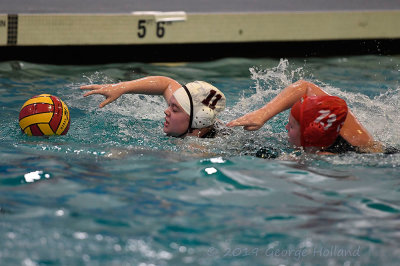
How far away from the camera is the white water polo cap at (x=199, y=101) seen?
3635 millimetres

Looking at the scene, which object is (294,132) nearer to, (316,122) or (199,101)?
(316,122)

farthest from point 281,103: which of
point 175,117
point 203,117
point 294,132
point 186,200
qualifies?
point 186,200

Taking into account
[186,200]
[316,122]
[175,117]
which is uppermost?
[316,122]

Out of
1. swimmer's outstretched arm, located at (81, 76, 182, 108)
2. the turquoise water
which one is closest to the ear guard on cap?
the turquoise water

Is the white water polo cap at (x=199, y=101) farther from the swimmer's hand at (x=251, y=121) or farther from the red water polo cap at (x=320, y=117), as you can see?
→ the red water polo cap at (x=320, y=117)

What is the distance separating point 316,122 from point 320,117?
0.04 meters

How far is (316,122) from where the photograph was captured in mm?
3201

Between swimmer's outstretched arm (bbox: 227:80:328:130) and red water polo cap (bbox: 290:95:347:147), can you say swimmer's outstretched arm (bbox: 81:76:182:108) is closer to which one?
swimmer's outstretched arm (bbox: 227:80:328:130)

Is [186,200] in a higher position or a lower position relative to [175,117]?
lower

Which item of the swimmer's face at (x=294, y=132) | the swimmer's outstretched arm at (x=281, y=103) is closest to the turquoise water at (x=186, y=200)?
the swimmer's face at (x=294, y=132)

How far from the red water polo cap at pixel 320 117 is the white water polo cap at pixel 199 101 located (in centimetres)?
65

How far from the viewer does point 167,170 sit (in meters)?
3.05

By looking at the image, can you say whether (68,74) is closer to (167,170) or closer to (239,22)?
(239,22)

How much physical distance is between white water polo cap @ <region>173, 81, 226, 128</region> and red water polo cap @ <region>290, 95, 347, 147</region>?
0.65 m
